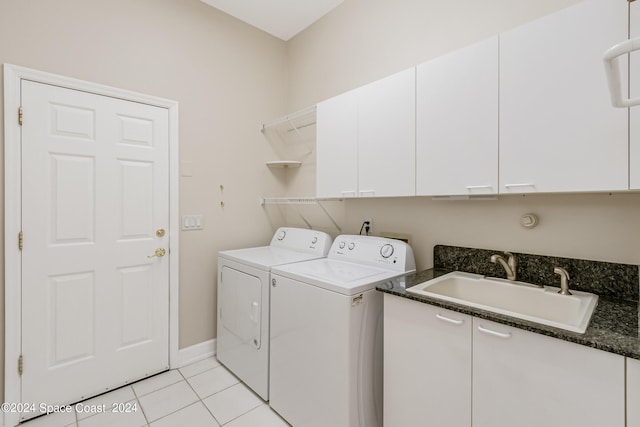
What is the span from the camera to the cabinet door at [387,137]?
167 cm

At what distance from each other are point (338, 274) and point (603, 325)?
113 cm

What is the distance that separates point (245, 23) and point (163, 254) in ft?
7.29

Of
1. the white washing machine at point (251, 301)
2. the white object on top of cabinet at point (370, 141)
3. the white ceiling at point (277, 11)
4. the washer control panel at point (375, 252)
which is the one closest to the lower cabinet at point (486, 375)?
the washer control panel at point (375, 252)

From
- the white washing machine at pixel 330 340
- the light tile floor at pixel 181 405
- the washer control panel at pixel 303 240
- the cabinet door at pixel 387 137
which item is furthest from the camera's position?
the washer control panel at pixel 303 240

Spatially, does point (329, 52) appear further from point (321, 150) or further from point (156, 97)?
point (156, 97)

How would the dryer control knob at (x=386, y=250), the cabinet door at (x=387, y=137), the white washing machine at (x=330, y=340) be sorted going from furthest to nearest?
the dryer control knob at (x=386, y=250) < the cabinet door at (x=387, y=137) < the white washing machine at (x=330, y=340)

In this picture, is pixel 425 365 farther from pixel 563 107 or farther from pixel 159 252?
pixel 159 252

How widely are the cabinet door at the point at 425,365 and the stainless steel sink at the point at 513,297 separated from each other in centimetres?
10

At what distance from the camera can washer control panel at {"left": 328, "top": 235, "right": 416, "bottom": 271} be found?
1862mm

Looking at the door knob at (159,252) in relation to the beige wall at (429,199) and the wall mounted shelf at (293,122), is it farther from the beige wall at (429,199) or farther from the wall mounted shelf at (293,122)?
the wall mounted shelf at (293,122)

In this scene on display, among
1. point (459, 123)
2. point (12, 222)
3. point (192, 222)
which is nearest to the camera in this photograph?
point (459, 123)

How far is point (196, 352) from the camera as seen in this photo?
2496mm

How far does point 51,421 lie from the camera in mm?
1789

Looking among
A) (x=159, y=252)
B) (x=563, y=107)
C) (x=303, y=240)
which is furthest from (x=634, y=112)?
(x=159, y=252)
